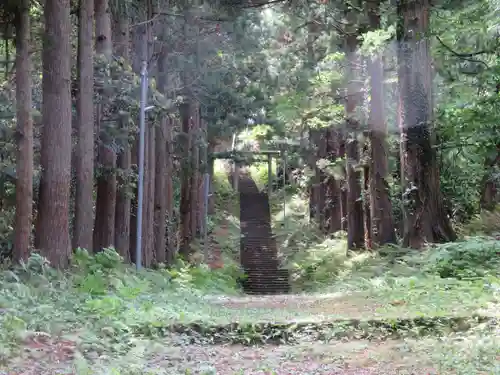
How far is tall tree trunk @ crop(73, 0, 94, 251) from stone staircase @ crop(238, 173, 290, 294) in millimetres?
13286

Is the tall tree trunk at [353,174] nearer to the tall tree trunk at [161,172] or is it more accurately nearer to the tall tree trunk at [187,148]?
the tall tree trunk at [187,148]

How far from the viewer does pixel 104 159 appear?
1698 centimetres

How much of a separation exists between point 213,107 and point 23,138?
1645 cm

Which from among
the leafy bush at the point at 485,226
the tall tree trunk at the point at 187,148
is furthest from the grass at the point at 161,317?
the tall tree trunk at the point at 187,148

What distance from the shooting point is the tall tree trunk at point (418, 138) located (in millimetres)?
14859

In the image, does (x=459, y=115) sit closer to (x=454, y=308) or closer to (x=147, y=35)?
(x=454, y=308)

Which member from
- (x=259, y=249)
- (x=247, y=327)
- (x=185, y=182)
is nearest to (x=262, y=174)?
(x=259, y=249)

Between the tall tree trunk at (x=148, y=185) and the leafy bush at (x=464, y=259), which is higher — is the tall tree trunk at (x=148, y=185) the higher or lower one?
the higher one

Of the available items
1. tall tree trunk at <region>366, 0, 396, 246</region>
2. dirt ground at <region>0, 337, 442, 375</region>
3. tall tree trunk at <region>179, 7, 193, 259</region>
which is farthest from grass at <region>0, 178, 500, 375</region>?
tall tree trunk at <region>179, 7, 193, 259</region>

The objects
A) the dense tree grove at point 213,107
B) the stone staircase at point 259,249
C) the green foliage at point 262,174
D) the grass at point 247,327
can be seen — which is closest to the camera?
the grass at point 247,327

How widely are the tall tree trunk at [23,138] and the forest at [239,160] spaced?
4 cm

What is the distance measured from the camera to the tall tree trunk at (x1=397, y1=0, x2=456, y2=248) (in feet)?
48.8

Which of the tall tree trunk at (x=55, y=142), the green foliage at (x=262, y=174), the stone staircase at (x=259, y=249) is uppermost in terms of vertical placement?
the green foliage at (x=262, y=174)

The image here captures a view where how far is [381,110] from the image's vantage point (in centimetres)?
2114
